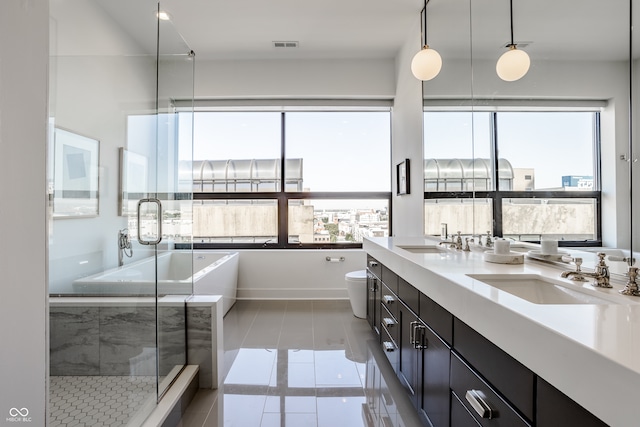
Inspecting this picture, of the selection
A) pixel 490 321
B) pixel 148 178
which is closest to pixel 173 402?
pixel 148 178

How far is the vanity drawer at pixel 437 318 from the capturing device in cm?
133

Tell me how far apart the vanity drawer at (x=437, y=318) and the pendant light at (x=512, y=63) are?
1.30 metres

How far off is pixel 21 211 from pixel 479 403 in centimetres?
158

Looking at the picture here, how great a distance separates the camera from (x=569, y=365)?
694 millimetres

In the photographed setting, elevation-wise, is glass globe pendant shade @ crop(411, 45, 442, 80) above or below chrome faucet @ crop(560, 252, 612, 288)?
above

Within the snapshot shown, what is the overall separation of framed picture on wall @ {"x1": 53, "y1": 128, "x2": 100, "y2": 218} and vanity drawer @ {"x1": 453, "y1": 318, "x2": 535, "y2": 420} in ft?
7.09

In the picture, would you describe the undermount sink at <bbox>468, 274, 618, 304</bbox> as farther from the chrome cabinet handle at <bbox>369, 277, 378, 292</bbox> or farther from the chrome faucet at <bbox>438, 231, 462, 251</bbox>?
the chrome cabinet handle at <bbox>369, 277, 378, 292</bbox>

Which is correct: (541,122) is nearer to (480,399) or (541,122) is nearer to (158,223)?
(480,399)

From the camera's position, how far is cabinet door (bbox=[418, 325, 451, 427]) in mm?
1360

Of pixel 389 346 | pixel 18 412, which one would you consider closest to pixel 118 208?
pixel 18 412

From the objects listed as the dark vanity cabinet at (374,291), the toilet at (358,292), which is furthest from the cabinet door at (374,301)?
the toilet at (358,292)

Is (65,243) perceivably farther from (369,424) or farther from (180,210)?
(369,424)

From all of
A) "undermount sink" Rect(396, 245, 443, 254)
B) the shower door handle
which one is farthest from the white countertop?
the shower door handle

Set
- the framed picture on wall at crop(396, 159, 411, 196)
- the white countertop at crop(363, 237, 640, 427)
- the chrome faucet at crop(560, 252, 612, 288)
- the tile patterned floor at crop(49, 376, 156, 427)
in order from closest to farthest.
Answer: the white countertop at crop(363, 237, 640, 427) → the chrome faucet at crop(560, 252, 612, 288) → the tile patterned floor at crop(49, 376, 156, 427) → the framed picture on wall at crop(396, 159, 411, 196)
